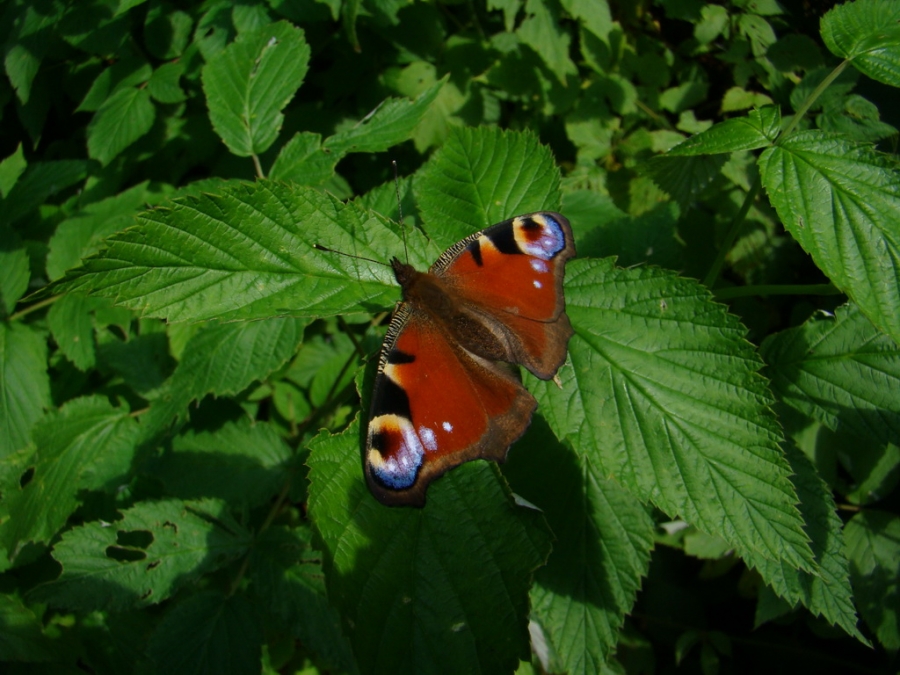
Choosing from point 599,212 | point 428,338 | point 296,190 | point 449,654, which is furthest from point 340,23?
point 449,654

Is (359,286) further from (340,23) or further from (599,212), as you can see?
(340,23)

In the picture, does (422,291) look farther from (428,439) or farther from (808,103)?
(808,103)

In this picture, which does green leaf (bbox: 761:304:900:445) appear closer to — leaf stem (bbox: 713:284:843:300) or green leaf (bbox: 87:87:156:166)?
leaf stem (bbox: 713:284:843:300)

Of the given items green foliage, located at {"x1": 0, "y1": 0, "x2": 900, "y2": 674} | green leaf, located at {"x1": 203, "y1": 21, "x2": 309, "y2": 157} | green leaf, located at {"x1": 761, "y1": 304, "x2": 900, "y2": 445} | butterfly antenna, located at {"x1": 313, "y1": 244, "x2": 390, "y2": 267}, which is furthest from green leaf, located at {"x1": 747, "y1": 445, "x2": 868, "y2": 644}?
green leaf, located at {"x1": 203, "y1": 21, "x2": 309, "y2": 157}

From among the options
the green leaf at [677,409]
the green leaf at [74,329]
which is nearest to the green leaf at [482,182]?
the green leaf at [677,409]

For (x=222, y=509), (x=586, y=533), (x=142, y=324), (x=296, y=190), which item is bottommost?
(x=586, y=533)

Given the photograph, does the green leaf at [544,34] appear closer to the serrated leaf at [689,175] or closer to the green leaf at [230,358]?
the serrated leaf at [689,175]

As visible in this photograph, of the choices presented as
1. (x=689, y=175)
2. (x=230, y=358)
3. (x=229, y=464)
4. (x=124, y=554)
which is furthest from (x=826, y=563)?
(x=124, y=554)
